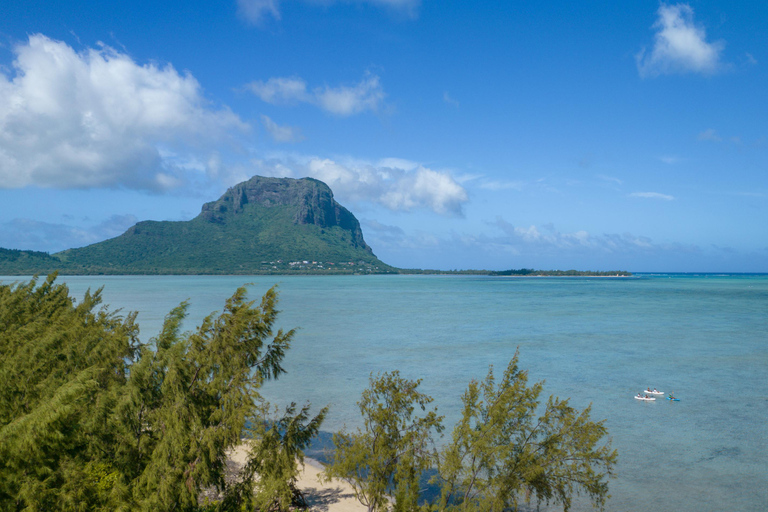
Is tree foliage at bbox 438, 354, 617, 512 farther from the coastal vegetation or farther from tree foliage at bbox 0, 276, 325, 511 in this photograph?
tree foliage at bbox 0, 276, 325, 511

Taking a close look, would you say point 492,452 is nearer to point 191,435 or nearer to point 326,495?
point 191,435

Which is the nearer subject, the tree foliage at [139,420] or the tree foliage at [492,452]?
the tree foliage at [139,420]

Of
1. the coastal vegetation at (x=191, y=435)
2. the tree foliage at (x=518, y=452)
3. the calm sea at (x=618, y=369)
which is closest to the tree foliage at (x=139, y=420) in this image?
the coastal vegetation at (x=191, y=435)

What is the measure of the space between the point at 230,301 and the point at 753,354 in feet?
189

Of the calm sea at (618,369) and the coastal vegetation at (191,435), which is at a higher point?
the coastal vegetation at (191,435)

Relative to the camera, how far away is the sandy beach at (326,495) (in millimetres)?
18172

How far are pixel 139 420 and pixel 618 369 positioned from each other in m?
43.1

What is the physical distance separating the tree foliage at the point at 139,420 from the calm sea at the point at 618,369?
14.7 m

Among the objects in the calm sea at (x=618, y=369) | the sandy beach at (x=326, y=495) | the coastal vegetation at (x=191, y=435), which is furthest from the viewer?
the calm sea at (x=618, y=369)

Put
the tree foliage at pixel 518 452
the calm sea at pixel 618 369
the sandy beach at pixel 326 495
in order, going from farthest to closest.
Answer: the calm sea at pixel 618 369
the sandy beach at pixel 326 495
the tree foliage at pixel 518 452

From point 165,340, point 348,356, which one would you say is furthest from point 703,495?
point 348,356

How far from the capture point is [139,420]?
12477 mm

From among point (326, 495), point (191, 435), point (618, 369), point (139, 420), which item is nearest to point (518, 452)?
point (326, 495)

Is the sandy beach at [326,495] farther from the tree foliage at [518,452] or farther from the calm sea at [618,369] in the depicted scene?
the calm sea at [618,369]
